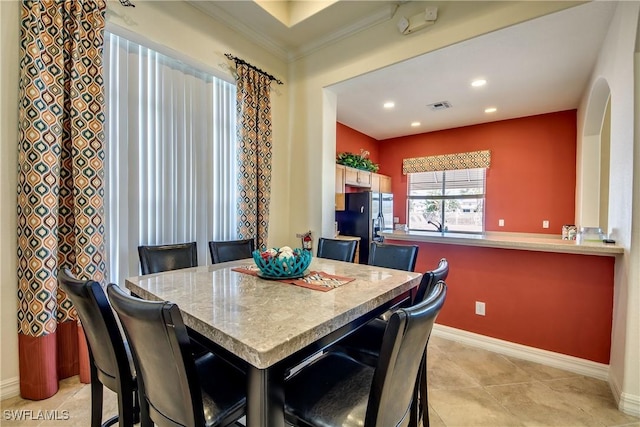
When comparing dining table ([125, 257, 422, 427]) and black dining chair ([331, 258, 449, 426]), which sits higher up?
dining table ([125, 257, 422, 427])

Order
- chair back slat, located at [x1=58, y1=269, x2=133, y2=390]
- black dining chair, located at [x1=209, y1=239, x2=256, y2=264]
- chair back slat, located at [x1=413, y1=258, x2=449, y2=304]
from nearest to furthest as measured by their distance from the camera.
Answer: chair back slat, located at [x1=58, y1=269, x2=133, y2=390]
chair back slat, located at [x1=413, y1=258, x2=449, y2=304]
black dining chair, located at [x1=209, y1=239, x2=256, y2=264]

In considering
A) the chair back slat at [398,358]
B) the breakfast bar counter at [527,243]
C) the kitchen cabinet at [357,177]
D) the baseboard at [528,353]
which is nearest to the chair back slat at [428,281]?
the chair back slat at [398,358]

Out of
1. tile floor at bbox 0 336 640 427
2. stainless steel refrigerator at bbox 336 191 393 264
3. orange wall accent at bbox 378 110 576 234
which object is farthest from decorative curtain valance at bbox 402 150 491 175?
tile floor at bbox 0 336 640 427

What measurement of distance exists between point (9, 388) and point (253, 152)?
2546mm

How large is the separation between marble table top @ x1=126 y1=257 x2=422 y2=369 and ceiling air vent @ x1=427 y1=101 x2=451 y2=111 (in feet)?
11.0

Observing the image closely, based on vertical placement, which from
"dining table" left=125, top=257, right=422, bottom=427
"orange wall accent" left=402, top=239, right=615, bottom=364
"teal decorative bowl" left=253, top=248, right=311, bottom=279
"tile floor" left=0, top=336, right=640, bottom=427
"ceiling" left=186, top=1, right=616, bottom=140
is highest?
"ceiling" left=186, top=1, right=616, bottom=140

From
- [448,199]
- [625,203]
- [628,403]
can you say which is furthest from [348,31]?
[448,199]

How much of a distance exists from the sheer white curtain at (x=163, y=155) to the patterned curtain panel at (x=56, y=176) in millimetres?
243

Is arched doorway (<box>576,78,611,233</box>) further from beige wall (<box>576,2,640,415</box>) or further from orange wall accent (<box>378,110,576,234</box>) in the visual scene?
beige wall (<box>576,2,640,415</box>)

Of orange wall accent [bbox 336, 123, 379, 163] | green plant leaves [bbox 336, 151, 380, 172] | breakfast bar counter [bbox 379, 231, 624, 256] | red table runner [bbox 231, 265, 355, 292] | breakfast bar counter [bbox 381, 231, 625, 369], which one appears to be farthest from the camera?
orange wall accent [bbox 336, 123, 379, 163]

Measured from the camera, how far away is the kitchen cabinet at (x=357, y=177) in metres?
4.45

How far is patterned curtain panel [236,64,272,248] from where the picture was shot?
3006 millimetres

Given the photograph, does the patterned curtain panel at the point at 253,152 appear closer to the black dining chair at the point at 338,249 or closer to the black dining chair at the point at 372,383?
the black dining chair at the point at 338,249

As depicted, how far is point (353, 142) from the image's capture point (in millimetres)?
5523
